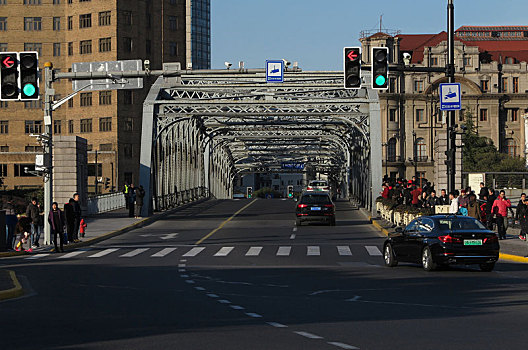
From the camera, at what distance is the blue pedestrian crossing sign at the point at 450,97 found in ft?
96.7

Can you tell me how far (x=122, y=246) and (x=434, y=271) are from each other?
14.3m

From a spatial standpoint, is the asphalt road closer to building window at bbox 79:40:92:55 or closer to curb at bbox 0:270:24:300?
curb at bbox 0:270:24:300

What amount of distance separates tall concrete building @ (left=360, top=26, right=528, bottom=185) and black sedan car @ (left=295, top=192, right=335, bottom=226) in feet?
230

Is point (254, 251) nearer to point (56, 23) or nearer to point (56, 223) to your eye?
point (56, 223)

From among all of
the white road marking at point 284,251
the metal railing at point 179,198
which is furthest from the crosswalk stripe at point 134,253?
the metal railing at point 179,198

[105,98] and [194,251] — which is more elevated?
[105,98]

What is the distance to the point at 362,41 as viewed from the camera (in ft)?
371

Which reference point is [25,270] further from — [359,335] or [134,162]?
[134,162]

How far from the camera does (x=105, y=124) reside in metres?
102

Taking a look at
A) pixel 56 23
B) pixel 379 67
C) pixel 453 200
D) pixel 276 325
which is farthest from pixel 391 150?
pixel 276 325

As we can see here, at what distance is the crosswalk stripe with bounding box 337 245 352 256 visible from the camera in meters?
28.5

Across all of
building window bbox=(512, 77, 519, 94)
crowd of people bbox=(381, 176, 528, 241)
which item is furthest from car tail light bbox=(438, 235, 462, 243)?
building window bbox=(512, 77, 519, 94)

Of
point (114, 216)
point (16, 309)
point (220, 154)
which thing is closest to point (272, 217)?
point (114, 216)

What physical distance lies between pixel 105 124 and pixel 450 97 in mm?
76864
